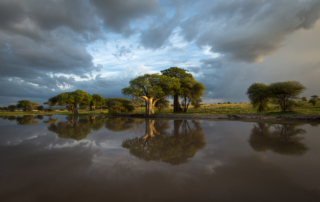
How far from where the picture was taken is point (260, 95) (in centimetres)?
2062

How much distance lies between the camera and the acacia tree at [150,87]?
2339 centimetres

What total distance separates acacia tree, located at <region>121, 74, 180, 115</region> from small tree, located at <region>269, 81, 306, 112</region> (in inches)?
539

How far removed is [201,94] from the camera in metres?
26.8

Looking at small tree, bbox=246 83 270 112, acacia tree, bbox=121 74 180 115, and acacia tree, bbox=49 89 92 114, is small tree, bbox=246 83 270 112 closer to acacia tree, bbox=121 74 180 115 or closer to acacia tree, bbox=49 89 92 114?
acacia tree, bbox=121 74 180 115

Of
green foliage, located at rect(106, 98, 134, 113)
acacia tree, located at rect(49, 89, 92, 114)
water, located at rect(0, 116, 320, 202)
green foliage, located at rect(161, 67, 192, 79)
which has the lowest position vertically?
water, located at rect(0, 116, 320, 202)

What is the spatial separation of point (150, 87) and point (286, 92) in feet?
62.3

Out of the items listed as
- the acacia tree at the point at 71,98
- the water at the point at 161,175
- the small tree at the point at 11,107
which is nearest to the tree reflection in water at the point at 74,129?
the water at the point at 161,175

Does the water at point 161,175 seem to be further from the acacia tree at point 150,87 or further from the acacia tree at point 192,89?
the acacia tree at point 192,89

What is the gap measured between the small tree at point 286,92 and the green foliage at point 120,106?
87.3 ft

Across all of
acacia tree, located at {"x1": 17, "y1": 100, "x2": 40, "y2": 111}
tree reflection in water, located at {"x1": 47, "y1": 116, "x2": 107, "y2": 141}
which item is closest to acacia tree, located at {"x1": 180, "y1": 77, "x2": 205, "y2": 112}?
tree reflection in water, located at {"x1": 47, "y1": 116, "x2": 107, "y2": 141}

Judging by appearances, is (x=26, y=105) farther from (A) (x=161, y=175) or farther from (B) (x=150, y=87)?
(A) (x=161, y=175)

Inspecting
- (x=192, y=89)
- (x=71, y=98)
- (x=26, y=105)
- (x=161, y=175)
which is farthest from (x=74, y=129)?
(x=26, y=105)

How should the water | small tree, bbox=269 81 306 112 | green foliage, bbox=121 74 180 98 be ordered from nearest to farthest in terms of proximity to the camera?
the water < small tree, bbox=269 81 306 112 < green foliage, bbox=121 74 180 98

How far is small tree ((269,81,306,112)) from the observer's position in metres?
18.0
